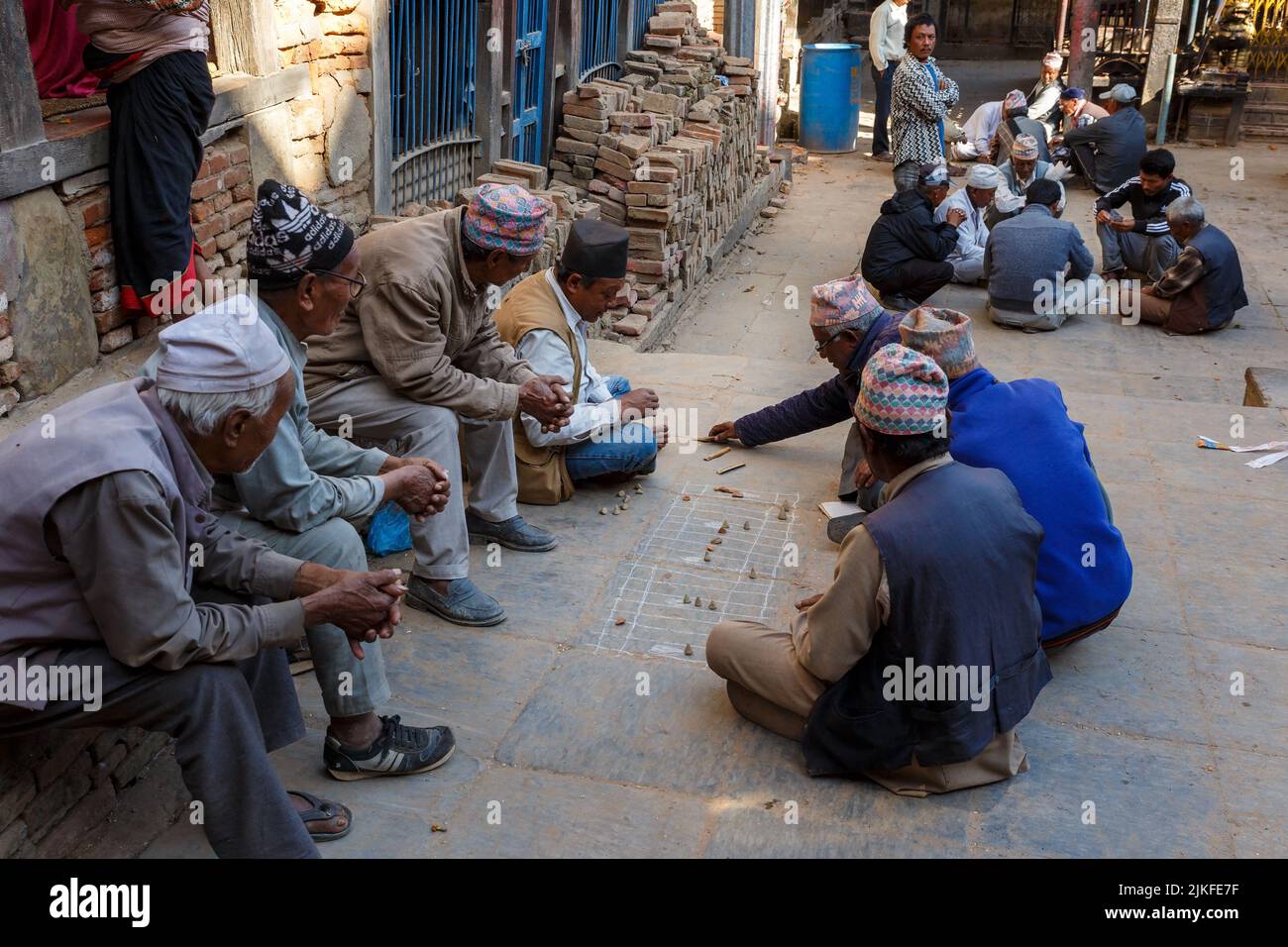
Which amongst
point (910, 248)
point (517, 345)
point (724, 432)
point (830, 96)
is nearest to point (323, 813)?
point (517, 345)

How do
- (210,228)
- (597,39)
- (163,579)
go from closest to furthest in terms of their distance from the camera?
(163,579), (210,228), (597,39)

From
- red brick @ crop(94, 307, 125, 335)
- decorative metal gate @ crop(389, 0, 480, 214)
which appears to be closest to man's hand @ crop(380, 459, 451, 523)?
red brick @ crop(94, 307, 125, 335)

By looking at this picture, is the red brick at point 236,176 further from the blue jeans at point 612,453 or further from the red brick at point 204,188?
the blue jeans at point 612,453

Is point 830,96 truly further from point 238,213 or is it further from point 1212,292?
point 238,213

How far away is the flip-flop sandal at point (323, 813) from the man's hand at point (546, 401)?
1.82m

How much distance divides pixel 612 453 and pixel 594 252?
86cm

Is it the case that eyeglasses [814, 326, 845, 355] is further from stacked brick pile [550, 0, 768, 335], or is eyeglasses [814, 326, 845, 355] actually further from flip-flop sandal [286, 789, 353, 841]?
stacked brick pile [550, 0, 768, 335]

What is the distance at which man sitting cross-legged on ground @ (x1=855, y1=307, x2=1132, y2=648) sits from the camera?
388cm

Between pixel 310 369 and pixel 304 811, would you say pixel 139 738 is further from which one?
pixel 310 369

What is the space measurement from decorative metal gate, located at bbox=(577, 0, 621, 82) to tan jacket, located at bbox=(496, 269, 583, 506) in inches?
208

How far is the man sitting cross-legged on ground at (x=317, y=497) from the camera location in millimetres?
3287

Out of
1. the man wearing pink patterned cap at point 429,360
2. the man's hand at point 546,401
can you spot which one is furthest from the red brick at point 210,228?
the man's hand at point 546,401

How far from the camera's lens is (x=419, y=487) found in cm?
368

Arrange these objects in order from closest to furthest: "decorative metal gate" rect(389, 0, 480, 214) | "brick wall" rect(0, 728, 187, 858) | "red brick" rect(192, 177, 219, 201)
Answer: "brick wall" rect(0, 728, 187, 858) → "red brick" rect(192, 177, 219, 201) → "decorative metal gate" rect(389, 0, 480, 214)
